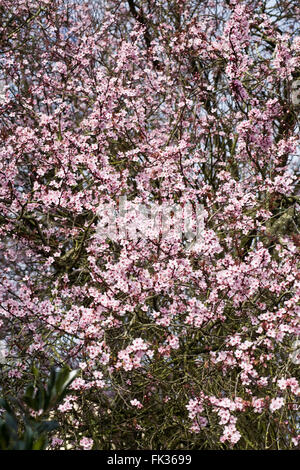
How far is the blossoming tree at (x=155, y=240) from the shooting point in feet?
14.0

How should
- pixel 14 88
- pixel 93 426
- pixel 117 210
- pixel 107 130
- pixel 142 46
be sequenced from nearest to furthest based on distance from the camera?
1. pixel 93 426
2. pixel 117 210
3. pixel 107 130
4. pixel 14 88
5. pixel 142 46

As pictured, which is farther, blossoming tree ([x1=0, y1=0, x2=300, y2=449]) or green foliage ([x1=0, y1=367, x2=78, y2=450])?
blossoming tree ([x1=0, y1=0, x2=300, y2=449])

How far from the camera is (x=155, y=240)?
15.9ft

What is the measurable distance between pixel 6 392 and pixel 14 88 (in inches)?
174

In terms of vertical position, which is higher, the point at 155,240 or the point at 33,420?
the point at 155,240

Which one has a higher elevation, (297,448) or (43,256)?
(43,256)

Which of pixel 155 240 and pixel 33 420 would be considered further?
pixel 155 240

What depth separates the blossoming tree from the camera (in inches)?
168

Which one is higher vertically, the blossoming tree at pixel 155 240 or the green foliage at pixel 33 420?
the blossoming tree at pixel 155 240

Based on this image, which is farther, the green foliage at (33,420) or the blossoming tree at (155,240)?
the blossoming tree at (155,240)

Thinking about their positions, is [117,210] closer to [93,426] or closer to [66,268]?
[66,268]

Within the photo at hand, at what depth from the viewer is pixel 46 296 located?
227 inches

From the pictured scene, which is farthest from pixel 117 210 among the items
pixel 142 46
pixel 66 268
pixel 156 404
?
pixel 142 46

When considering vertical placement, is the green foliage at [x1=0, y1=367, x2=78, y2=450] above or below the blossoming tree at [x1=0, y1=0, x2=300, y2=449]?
below
